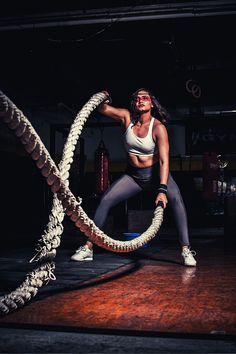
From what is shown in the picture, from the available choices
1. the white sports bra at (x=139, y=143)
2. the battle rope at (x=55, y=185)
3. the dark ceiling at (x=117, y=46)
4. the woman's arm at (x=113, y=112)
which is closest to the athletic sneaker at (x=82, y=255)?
Answer: the battle rope at (x=55, y=185)

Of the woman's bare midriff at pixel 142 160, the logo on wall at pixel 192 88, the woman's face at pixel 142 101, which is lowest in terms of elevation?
the woman's bare midriff at pixel 142 160

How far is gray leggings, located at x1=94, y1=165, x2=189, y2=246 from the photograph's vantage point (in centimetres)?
264

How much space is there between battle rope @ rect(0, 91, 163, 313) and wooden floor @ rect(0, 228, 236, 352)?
0.51 feet

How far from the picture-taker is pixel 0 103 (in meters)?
1.13

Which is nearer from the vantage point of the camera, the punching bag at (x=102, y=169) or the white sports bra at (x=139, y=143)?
the white sports bra at (x=139, y=143)

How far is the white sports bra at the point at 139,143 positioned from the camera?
2643 mm

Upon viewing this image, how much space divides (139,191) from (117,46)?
10.3 ft

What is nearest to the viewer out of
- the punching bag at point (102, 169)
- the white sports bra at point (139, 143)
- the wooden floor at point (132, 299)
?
the wooden floor at point (132, 299)

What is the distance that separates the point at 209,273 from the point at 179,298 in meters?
0.75

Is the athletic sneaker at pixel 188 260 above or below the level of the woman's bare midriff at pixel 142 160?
below

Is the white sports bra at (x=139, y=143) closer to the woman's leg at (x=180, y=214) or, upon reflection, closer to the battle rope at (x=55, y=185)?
the woman's leg at (x=180, y=214)

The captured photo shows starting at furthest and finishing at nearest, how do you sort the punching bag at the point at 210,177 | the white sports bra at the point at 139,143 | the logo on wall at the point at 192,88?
1. the punching bag at the point at 210,177
2. the logo on wall at the point at 192,88
3. the white sports bra at the point at 139,143

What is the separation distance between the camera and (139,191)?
8.85 feet

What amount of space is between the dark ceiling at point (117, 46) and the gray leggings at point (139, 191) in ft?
6.60
